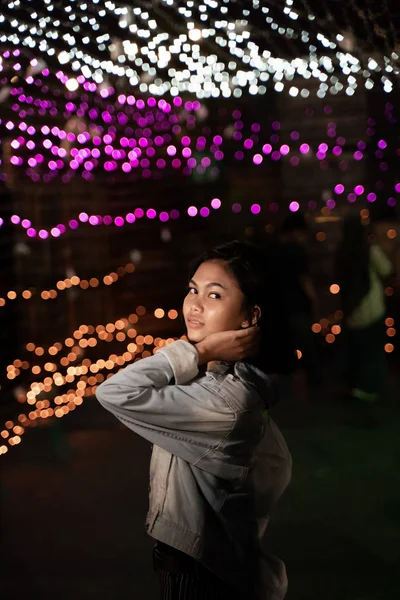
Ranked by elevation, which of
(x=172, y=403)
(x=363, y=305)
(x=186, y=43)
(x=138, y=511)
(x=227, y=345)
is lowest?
(x=138, y=511)

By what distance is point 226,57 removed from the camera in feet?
9.40

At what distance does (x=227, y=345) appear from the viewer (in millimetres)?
1751

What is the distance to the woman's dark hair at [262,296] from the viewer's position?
5.94ft

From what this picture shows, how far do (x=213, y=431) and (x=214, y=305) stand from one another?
274 mm

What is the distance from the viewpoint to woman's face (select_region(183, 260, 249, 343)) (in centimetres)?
179

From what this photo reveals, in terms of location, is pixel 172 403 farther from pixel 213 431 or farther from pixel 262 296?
pixel 262 296

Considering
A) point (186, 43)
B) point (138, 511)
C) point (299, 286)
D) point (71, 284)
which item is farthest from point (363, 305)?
point (186, 43)

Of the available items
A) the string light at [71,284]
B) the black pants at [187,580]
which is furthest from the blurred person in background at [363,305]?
the black pants at [187,580]

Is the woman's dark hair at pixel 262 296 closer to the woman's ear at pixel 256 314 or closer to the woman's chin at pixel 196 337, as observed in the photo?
the woman's ear at pixel 256 314

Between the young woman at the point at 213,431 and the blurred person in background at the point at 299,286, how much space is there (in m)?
1.39

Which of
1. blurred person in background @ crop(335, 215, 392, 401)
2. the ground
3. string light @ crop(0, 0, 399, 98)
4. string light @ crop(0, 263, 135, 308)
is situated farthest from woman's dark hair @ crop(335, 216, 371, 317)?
string light @ crop(0, 0, 399, 98)

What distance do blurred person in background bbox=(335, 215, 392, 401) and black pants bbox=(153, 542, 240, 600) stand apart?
9.14ft

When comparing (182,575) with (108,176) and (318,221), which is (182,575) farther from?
(318,221)

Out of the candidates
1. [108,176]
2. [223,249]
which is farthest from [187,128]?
[223,249]
